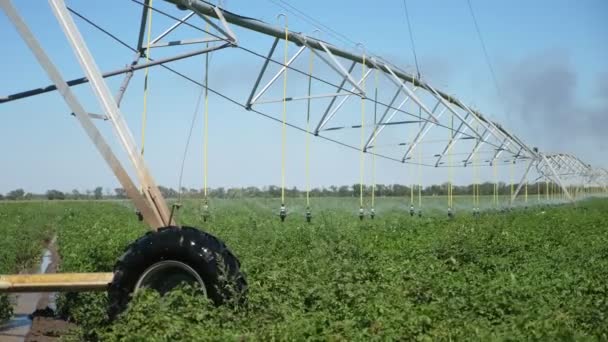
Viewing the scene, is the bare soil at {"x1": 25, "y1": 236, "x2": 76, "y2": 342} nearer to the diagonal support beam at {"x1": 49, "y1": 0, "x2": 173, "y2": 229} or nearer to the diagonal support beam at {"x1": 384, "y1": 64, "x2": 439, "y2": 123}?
the diagonal support beam at {"x1": 49, "y1": 0, "x2": 173, "y2": 229}

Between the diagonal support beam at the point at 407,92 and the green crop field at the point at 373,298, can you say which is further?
the diagonal support beam at the point at 407,92

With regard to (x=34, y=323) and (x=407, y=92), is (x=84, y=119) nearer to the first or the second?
(x=34, y=323)

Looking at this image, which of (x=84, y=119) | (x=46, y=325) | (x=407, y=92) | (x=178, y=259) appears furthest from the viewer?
(x=407, y=92)

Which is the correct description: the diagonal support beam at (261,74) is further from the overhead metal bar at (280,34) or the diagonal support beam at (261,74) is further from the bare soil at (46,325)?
the bare soil at (46,325)

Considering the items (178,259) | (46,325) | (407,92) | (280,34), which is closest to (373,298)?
(178,259)

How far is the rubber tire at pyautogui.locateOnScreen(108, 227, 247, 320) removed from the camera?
626 cm

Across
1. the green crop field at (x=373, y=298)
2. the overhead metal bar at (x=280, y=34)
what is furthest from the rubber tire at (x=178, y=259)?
the overhead metal bar at (x=280, y=34)

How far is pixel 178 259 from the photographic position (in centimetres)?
636

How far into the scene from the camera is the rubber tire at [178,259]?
6258 millimetres

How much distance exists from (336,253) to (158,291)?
167 inches

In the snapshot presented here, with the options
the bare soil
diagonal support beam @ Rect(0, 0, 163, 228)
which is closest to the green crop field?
the bare soil

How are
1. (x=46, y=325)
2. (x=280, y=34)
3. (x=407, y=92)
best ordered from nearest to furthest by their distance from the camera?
(x=46, y=325) → (x=280, y=34) → (x=407, y=92)

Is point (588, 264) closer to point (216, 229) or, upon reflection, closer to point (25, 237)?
point (216, 229)

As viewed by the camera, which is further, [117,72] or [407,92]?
[407,92]
